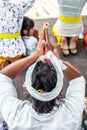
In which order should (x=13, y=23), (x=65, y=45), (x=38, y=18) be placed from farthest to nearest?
(x=38, y=18)
(x=65, y=45)
(x=13, y=23)

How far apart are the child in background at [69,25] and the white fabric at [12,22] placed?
44 cm

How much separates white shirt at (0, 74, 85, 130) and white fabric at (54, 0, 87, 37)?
174cm

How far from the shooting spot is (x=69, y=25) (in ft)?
10.2

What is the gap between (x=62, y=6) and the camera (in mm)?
2986

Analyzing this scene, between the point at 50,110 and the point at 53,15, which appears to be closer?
the point at 50,110

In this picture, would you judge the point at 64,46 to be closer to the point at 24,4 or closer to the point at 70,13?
the point at 70,13

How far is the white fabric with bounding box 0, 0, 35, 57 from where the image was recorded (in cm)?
262

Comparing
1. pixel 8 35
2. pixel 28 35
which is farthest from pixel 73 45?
pixel 8 35

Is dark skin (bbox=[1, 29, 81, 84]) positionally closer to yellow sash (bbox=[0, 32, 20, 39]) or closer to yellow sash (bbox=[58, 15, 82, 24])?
yellow sash (bbox=[0, 32, 20, 39])

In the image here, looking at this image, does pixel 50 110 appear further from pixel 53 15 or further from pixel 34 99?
pixel 53 15

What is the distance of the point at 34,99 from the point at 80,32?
2.05m

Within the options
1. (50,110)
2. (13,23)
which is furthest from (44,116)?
(13,23)

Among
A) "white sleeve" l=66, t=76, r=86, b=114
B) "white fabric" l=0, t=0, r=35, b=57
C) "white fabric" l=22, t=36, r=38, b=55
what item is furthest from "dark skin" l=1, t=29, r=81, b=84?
"white fabric" l=22, t=36, r=38, b=55

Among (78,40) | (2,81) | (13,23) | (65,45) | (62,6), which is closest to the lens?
(2,81)
